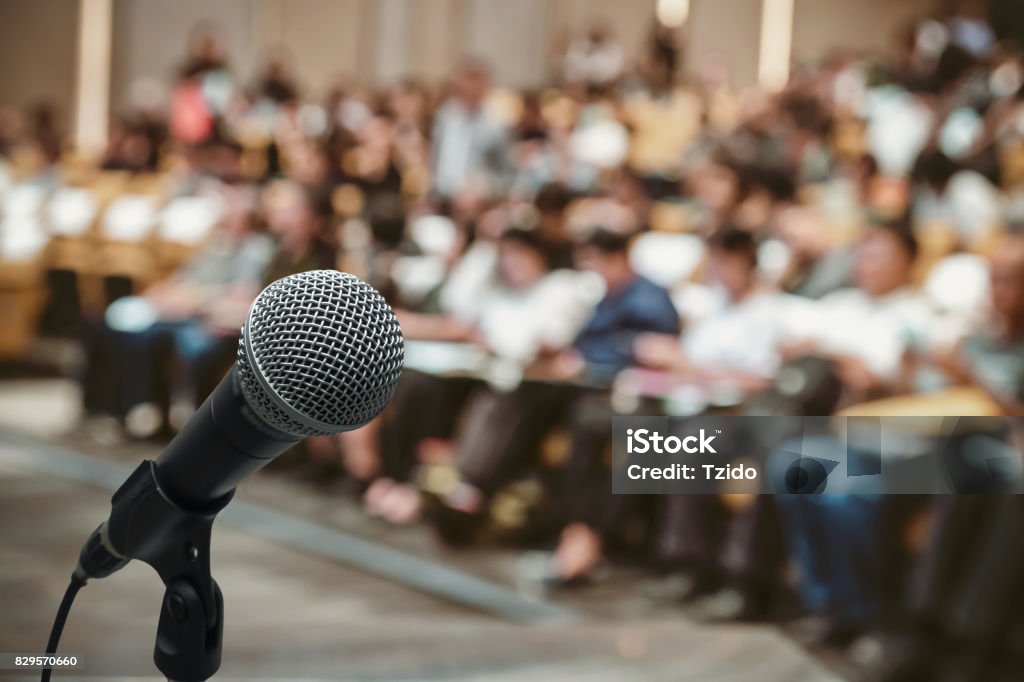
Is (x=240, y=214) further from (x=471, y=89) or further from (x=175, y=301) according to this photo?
(x=471, y=89)

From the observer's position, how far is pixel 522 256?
10.9 ft

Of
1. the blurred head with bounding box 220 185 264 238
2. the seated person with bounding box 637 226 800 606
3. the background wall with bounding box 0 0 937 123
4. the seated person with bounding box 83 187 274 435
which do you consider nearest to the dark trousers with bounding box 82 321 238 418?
the seated person with bounding box 83 187 274 435

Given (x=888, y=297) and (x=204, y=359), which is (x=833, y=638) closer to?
(x=888, y=297)

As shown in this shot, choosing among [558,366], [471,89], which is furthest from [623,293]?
[471,89]

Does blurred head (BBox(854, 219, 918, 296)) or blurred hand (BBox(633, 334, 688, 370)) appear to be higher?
blurred head (BBox(854, 219, 918, 296))

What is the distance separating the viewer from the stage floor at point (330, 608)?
1298 millimetres

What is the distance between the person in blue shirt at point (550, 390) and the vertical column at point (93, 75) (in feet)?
18.9

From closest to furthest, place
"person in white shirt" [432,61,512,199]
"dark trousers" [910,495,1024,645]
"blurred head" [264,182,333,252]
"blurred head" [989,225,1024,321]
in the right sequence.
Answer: "dark trousers" [910,495,1024,645], "blurred head" [989,225,1024,321], "blurred head" [264,182,333,252], "person in white shirt" [432,61,512,199]

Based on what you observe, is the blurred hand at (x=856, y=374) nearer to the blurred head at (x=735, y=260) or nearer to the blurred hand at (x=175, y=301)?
the blurred head at (x=735, y=260)

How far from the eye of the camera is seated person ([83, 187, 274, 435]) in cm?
406

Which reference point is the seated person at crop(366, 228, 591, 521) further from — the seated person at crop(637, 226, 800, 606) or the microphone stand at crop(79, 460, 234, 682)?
the microphone stand at crop(79, 460, 234, 682)

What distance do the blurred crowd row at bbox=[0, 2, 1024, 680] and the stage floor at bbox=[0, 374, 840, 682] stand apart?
0.57 ft

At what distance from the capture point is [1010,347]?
2117 mm

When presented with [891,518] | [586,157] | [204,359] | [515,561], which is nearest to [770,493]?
[891,518]
